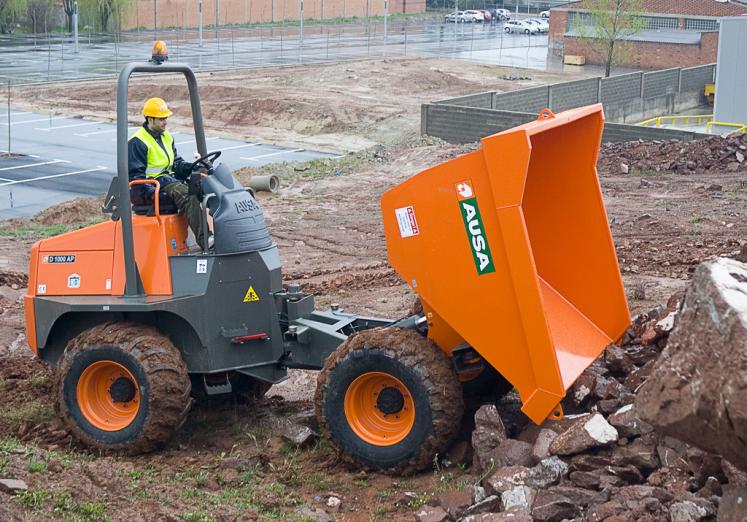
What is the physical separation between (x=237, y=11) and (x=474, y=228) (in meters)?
65.5

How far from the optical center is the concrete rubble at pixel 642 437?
4.47m

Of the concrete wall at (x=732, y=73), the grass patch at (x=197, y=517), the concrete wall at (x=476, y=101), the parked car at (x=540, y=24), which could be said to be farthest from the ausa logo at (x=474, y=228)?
the parked car at (x=540, y=24)

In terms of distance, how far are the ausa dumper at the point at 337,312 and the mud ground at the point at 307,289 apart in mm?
406

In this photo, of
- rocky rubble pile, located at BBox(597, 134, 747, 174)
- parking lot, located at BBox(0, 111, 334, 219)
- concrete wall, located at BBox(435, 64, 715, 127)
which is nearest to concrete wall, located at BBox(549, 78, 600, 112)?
concrete wall, located at BBox(435, 64, 715, 127)

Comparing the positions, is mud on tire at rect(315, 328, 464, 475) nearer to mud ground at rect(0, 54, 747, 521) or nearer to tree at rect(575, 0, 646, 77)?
mud ground at rect(0, 54, 747, 521)

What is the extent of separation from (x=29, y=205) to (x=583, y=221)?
1528cm

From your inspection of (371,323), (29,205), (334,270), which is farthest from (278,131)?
(371,323)

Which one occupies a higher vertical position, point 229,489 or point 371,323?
point 371,323

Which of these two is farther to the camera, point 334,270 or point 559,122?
point 334,270

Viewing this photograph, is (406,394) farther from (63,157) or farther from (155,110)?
(63,157)

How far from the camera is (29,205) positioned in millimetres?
20219

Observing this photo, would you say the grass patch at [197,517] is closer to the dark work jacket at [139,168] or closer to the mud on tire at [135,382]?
the mud on tire at [135,382]

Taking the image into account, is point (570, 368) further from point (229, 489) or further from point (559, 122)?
point (229, 489)

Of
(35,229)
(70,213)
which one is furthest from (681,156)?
(35,229)
